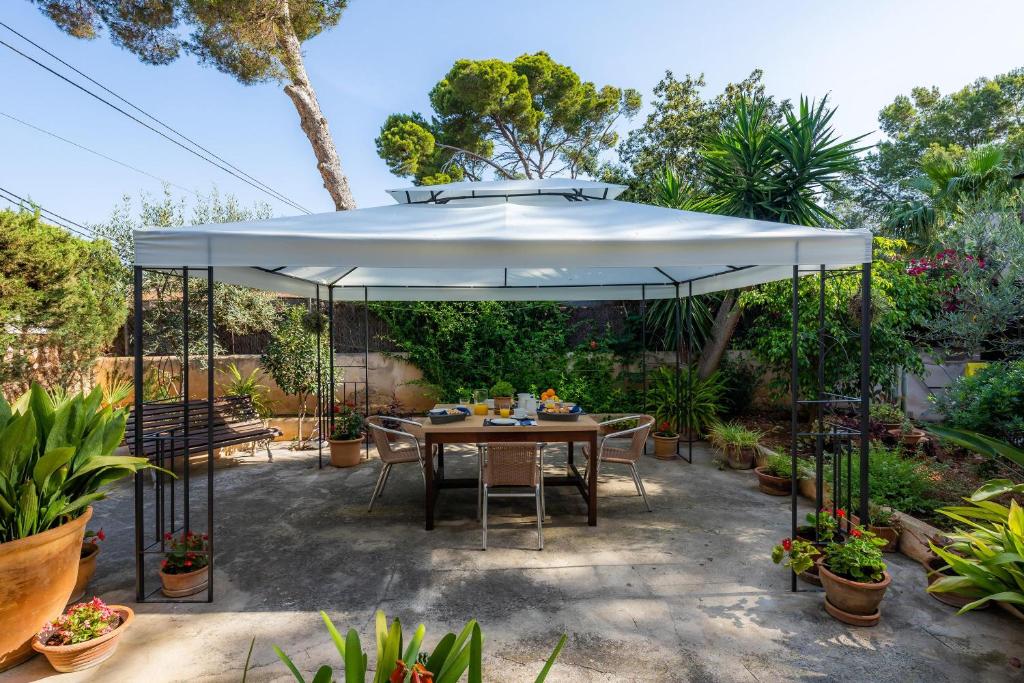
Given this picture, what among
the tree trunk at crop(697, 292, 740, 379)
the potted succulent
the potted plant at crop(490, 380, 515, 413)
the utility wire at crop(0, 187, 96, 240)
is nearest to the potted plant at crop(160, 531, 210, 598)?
the potted plant at crop(490, 380, 515, 413)

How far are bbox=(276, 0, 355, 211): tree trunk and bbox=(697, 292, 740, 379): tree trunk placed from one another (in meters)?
6.73

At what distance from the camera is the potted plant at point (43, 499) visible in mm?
2043

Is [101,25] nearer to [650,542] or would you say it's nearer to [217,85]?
[217,85]

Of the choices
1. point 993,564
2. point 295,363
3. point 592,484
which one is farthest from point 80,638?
point 295,363

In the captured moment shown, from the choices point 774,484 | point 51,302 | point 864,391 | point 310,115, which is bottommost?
point 774,484

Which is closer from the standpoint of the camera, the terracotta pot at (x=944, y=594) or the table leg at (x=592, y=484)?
the terracotta pot at (x=944, y=594)

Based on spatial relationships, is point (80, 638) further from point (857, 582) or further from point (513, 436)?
point (857, 582)

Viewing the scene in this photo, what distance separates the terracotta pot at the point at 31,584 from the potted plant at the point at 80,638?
0.21 ft

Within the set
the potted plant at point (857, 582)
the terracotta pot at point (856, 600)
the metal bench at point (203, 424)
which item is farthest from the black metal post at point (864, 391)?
the metal bench at point (203, 424)

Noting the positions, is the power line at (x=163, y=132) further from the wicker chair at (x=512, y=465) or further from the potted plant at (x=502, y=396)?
the wicker chair at (x=512, y=465)

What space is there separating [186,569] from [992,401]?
573 cm

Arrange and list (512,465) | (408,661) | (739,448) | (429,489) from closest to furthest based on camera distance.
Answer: (408,661), (512,465), (429,489), (739,448)

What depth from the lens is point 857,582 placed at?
239 cm

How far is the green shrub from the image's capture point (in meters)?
3.76
